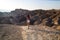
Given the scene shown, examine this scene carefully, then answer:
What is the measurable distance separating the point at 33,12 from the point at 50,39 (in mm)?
29132

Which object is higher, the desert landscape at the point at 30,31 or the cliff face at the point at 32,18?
the desert landscape at the point at 30,31

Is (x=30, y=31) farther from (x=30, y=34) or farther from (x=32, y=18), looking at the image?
(x=32, y=18)

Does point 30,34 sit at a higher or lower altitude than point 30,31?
higher

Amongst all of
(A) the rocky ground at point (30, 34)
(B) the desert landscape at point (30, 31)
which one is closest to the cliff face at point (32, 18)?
(B) the desert landscape at point (30, 31)

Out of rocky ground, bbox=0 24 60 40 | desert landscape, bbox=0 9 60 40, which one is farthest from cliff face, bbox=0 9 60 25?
rocky ground, bbox=0 24 60 40

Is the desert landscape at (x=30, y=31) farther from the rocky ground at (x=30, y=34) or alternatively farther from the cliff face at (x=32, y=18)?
the cliff face at (x=32, y=18)

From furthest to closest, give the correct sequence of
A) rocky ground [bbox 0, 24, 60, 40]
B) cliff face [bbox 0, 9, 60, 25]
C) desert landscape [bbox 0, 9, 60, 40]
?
cliff face [bbox 0, 9, 60, 25]
desert landscape [bbox 0, 9, 60, 40]
rocky ground [bbox 0, 24, 60, 40]

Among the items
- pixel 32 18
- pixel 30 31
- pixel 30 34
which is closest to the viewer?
pixel 30 34

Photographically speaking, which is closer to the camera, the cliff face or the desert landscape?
the desert landscape

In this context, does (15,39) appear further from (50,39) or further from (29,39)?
(50,39)

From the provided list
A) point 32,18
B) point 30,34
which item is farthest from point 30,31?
point 32,18

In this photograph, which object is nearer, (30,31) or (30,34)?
(30,34)

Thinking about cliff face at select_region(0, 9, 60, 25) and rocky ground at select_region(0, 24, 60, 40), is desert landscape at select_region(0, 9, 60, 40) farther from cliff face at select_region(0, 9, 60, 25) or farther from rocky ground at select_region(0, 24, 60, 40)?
cliff face at select_region(0, 9, 60, 25)

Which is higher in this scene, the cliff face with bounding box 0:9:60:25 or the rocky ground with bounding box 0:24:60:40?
the rocky ground with bounding box 0:24:60:40
